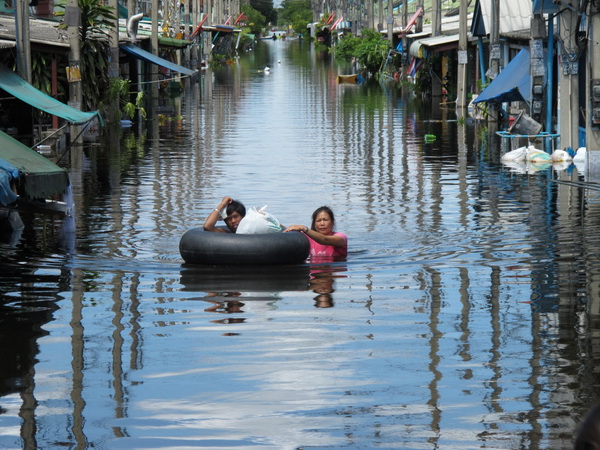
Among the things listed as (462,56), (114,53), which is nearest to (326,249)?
(114,53)

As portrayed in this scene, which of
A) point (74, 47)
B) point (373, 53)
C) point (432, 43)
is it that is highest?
point (373, 53)

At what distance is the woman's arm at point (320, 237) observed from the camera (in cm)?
1336

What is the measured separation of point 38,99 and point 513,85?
12623 millimetres

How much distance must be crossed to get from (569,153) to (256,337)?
16.0 meters

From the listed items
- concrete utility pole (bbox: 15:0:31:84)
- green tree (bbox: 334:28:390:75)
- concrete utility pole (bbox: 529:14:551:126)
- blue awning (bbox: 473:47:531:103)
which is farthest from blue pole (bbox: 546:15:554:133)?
green tree (bbox: 334:28:390:75)

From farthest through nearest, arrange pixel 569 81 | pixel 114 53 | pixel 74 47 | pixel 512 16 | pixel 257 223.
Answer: pixel 114 53 < pixel 512 16 < pixel 74 47 < pixel 569 81 < pixel 257 223

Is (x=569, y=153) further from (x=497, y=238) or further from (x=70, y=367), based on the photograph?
(x=70, y=367)

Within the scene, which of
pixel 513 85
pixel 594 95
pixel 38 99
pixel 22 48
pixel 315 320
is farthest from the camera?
pixel 513 85

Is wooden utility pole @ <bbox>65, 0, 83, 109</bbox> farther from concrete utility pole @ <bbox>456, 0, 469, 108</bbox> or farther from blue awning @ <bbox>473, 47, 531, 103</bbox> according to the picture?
concrete utility pole @ <bbox>456, 0, 469, 108</bbox>

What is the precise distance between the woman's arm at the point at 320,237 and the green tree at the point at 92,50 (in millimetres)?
18825

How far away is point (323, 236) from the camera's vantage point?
13.5 meters

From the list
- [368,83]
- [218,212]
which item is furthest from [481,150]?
[368,83]

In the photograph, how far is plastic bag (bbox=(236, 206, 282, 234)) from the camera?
1347 centimetres

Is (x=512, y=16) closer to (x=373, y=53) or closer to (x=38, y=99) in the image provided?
(x=38, y=99)
